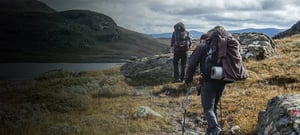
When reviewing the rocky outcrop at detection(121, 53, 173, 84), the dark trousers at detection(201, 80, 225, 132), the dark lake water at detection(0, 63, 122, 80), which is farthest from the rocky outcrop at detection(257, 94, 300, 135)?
the dark lake water at detection(0, 63, 122, 80)

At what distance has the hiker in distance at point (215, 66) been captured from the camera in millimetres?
7703

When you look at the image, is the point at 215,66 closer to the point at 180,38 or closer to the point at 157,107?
the point at 157,107

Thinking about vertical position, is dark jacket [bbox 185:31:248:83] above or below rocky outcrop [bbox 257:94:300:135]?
above

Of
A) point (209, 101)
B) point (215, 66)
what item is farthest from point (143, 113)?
point (215, 66)

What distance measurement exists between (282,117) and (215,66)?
189cm

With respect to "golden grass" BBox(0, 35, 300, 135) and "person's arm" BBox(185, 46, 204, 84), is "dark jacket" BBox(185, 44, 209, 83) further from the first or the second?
"golden grass" BBox(0, 35, 300, 135)

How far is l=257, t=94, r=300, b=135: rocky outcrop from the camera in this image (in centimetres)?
655

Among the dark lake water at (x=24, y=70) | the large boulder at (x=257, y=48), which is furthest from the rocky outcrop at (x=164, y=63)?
the dark lake water at (x=24, y=70)

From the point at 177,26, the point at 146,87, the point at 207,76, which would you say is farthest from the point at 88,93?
the point at 207,76

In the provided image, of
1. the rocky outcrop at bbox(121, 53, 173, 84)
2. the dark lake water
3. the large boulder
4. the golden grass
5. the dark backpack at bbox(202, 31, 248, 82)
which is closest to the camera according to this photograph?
the dark backpack at bbox(202, 31, 248, 82)

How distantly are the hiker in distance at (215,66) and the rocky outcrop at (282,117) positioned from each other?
103cm

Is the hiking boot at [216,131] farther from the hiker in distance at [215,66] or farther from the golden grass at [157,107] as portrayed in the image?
the golden grass at [157,107]

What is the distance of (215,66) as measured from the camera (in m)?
7.79

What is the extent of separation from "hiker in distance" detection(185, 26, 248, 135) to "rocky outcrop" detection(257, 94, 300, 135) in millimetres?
1033
